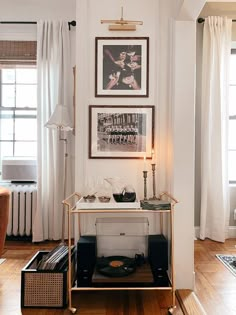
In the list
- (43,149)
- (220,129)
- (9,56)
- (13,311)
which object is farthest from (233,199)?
(9,56)

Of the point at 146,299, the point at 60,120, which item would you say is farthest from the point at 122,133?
the point at 146,299

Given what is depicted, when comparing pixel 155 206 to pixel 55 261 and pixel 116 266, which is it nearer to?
pixel 116 266

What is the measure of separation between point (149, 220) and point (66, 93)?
6.22ft

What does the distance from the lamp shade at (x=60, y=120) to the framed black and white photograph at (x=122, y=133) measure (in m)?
0.73

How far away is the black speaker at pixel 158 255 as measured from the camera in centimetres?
226

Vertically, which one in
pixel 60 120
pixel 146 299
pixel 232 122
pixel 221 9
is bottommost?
pixel 146 299

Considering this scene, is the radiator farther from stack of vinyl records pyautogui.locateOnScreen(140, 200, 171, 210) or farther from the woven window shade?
stack of vinyl records pyautogui.locateOnScreen(140, 200, 171, 210)

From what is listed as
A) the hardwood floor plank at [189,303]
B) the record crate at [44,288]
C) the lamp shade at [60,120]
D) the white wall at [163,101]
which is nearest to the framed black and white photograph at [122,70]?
the white wall at [163,101]

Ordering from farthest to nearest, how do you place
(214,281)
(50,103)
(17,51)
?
(17,51) → (50,103) → (214,281)

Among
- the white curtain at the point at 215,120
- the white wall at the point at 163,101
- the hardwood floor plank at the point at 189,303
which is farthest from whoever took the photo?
the white curtain at the point at 215,120

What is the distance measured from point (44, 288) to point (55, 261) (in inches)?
7.7

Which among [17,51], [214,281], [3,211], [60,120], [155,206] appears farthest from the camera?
[17,51]

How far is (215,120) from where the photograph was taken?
149 inches

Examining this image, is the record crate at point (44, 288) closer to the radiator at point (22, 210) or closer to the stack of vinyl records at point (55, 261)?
the stack of vinyl records at point (55, 261)
